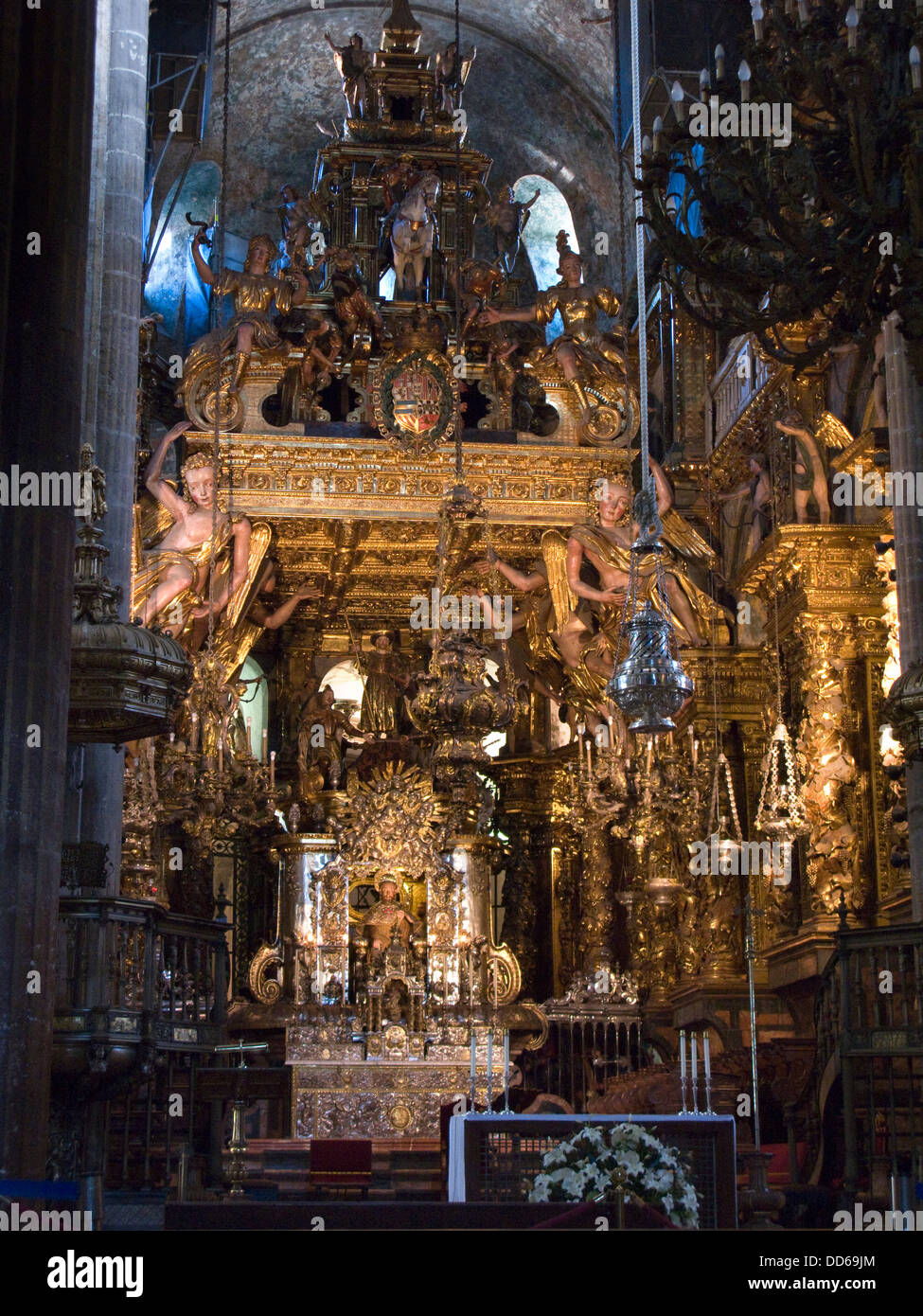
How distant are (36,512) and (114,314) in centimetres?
552

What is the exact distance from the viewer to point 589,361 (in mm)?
18438

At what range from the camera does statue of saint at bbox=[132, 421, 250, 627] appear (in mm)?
16953

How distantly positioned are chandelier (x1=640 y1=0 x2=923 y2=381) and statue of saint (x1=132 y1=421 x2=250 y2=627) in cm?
885

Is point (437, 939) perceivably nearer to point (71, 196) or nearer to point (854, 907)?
point (854, 907)

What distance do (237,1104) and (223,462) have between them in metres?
8.81

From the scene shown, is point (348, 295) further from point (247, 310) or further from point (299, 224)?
point (247, 310)

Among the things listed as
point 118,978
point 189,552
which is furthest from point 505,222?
point 118,978

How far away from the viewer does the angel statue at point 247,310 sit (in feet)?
58.6

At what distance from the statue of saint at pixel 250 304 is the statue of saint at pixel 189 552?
832mm

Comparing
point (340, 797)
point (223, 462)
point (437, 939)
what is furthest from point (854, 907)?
point (223, 462)
